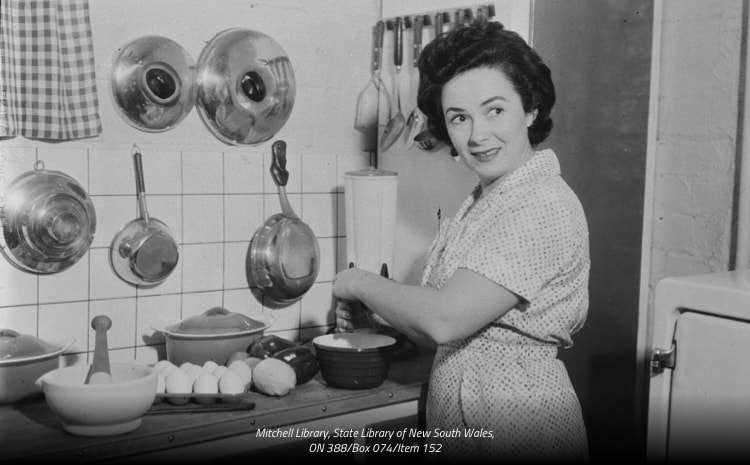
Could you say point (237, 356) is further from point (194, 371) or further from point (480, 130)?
point (480, 130)

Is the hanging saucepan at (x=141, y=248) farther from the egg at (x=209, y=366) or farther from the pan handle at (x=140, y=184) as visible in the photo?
the egg at (x=209, y=366)

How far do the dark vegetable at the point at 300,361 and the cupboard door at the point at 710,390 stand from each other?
83 centimetres

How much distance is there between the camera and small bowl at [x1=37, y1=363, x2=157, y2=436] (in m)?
1.51

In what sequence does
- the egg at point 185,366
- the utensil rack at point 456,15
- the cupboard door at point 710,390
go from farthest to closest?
the utensil rack at point 456,15 → the egg at point 185,366 → the cupboard door at point 710,390

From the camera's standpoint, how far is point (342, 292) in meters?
1.69

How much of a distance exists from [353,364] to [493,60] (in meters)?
0.73

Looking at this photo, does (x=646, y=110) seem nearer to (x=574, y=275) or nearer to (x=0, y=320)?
(x=574, y=275)

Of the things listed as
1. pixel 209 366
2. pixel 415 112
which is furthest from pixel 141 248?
pixel 415 112

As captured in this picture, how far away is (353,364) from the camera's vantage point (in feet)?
6.10

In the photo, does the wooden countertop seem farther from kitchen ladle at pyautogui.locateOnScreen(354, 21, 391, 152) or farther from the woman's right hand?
kitchen ladle at pyautogui.locateOnScreen(354, 21, 391, 152)

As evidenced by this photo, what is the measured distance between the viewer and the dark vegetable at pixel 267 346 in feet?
6.48

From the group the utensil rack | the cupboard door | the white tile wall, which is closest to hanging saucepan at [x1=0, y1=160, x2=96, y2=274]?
the white tile wall

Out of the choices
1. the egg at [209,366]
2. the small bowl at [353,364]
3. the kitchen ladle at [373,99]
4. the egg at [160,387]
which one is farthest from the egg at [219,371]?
the kitchen ladle at [373,99]

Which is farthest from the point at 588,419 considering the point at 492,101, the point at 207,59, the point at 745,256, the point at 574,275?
the point at 207,59
